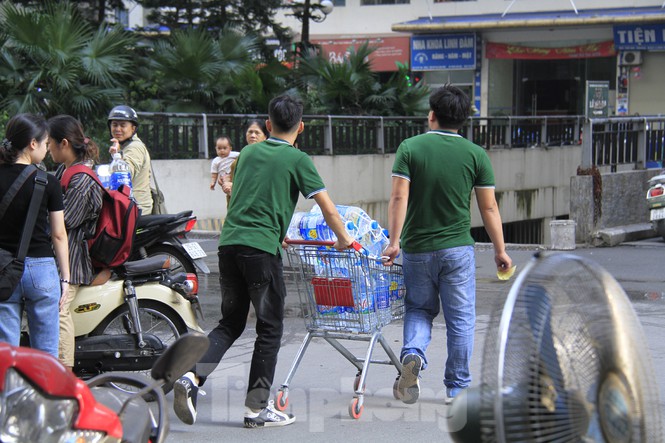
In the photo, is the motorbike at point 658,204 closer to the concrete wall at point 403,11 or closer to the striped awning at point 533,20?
the striped awning at point 533,20

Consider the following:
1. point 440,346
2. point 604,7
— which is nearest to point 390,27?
point 604,7

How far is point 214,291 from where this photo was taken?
33.0 feet

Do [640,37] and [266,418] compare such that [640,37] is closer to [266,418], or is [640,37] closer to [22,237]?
[266,418]

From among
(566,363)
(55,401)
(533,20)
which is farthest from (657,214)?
(533,20)

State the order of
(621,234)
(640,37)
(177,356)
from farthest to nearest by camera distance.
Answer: (640,37), (621,234), (177,356)

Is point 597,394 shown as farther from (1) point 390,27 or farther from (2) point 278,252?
(1) point 390,27

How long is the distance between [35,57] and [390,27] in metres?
20.3

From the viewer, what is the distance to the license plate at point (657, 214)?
42.4 ft

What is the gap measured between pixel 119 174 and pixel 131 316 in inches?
65.9

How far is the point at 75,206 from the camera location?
5.54 m

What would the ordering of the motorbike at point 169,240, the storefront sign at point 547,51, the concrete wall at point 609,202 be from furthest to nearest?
the storefront sign at point 547,51
the concrete wall at point 609,202
the motorbike at point 169,240

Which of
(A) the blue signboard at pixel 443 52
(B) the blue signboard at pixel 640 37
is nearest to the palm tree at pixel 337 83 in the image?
(B) the blue signboard at pixel 640 37

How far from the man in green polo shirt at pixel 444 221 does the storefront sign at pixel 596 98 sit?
1224 cm

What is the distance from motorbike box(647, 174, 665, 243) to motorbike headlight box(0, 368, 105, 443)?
1141 cm
